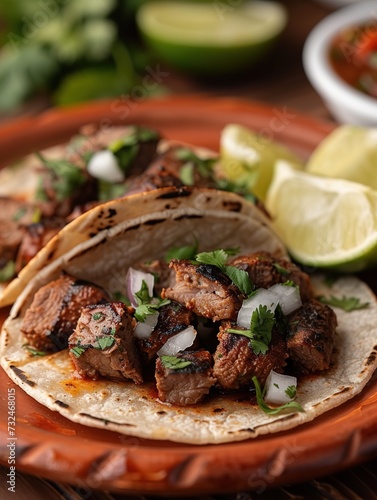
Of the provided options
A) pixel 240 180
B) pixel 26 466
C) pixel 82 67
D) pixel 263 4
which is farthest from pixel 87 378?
pixel 263 4

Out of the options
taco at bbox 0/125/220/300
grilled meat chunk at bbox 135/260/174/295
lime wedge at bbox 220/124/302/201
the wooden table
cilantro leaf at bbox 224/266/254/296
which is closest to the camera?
cilantro leaf at bbox 224/266/254/296

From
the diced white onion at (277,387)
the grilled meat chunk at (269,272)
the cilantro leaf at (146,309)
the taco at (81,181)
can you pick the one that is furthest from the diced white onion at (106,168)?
the diced white onion at (277,387)

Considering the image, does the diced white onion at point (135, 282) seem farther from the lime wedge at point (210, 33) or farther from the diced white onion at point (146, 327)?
the lime wedge at point (210, 33)

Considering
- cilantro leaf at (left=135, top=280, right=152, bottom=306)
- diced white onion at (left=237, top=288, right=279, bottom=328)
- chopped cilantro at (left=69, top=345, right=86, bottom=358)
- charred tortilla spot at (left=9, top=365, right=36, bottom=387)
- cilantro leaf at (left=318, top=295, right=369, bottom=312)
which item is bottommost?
cilantro leaf at (left=318, top=295, right=369, bottom=312)

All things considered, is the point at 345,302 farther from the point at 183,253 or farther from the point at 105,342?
the point at 105,342

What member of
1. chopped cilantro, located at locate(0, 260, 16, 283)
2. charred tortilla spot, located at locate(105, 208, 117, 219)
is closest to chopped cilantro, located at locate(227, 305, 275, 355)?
charred tortilla spot, located at locate(105, 208, 117, 219)

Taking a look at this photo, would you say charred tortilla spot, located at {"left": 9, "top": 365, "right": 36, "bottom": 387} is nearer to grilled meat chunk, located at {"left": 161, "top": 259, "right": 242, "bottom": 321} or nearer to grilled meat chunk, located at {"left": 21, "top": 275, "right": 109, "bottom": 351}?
grilled meat chunk, located at {"left": 21, "top": 275, "right": 109, "bottom": 351}

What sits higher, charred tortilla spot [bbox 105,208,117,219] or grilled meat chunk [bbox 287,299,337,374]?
charred tortilla spot [bbox 105,208,117,219]
